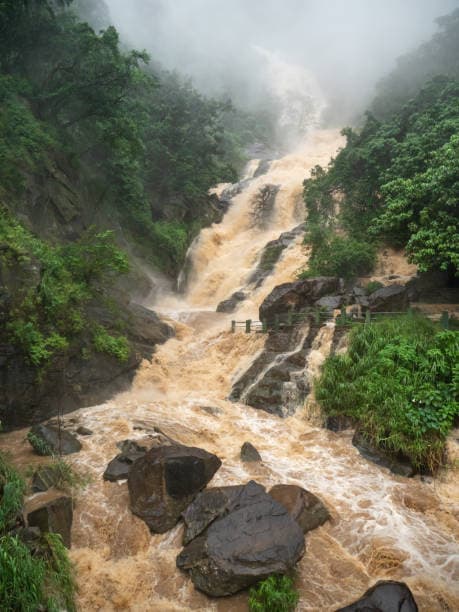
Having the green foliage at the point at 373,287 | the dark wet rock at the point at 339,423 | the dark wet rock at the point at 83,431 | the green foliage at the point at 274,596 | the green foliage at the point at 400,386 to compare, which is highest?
the green foliage at the point at 373,287

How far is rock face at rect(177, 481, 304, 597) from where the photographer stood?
5.53 m

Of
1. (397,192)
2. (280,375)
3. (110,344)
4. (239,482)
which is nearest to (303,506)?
(239,482)

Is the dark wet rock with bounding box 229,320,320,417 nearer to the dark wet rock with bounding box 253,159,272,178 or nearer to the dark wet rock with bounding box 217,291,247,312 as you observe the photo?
the dark wet rock with bounding box 217,291,247,312

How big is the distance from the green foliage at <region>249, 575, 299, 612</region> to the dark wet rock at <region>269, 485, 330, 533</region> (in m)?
1.37

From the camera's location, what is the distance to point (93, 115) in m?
19.2

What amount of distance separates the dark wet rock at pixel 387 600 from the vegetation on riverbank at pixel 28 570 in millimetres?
3666

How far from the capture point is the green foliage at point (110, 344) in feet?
42.3

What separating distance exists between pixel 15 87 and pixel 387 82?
39.8m

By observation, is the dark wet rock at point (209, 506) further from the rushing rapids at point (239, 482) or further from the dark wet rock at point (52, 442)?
the dark wet rock at point (52, 442)

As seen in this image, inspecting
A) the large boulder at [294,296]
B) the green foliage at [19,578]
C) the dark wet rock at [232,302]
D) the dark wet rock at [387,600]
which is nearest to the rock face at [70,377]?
the large boulder at [294,296]

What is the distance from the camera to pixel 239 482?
815cm

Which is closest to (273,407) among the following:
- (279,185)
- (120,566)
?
(120,566)

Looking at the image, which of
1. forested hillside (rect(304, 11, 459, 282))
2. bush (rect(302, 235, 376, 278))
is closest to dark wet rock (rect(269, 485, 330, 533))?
forested hillside (rect(304, 11, 459, 282))

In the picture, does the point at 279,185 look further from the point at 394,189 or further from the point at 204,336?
the point at 204,336
